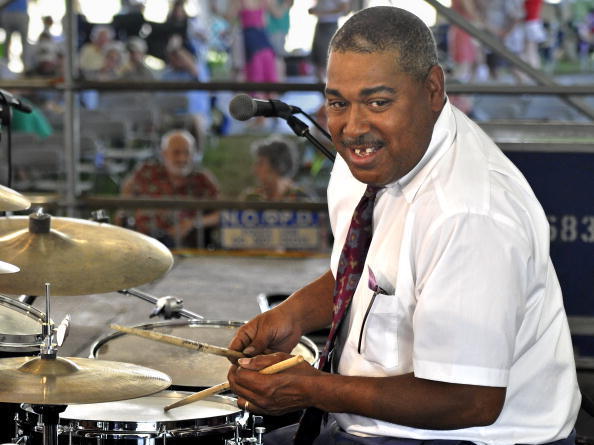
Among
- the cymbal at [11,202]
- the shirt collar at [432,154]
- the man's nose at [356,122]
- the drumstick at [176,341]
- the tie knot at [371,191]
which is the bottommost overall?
the drumstick at [176,341]

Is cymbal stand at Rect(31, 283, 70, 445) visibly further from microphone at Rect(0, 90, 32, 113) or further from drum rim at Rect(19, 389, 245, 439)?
microphone at Rect(0, 90, 32, 113)

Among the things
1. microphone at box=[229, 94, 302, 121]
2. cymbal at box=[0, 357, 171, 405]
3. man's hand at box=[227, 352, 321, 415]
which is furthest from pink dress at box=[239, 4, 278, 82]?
man's hand at box=[227, 352, 321, 415]

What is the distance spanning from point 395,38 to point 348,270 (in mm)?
488

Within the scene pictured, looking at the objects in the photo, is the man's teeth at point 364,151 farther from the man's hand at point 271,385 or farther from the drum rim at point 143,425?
the drum rim at point 143,425

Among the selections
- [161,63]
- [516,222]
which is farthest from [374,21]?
[161,63]

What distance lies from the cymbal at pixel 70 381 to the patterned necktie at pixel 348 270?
315 millimetres

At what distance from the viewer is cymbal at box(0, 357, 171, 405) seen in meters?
1.89

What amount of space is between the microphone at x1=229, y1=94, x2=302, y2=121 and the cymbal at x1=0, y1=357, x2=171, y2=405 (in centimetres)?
69

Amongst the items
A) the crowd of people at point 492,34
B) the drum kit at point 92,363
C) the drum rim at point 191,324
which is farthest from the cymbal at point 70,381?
the crowd of people at point 492,34

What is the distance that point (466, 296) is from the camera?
5.88ft

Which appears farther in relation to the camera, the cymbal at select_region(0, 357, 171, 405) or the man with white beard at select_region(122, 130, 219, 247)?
the man with white beard at select_region(122, 130, 219, 247)

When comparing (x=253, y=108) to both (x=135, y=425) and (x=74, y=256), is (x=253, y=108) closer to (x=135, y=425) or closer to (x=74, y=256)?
(x=74, y=256)

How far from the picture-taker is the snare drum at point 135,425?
2113 mm

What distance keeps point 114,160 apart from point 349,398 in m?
7.36
